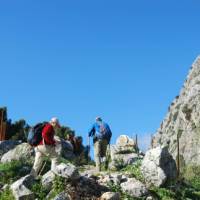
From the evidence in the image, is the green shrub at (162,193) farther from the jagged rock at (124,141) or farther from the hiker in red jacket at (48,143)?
the jagged rock at (124,141)

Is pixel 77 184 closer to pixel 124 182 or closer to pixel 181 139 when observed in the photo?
pixel 124 182

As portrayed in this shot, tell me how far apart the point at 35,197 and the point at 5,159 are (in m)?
8.65

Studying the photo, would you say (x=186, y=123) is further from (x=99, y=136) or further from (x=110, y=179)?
(x=110, y=179)

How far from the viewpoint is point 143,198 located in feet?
61.7

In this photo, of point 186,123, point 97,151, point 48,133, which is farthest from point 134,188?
point 186,123

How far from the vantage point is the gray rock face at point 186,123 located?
40875 millimetres

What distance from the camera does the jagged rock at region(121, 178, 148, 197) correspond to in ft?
61.8

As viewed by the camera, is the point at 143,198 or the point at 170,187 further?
the point at 170,187

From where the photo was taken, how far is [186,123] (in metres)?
44.8

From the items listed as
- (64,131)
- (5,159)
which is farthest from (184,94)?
(5,159)

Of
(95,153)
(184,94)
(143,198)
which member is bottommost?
(143,198)

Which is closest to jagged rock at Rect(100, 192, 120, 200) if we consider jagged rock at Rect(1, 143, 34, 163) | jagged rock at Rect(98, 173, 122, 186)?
jagged rock at Rect(98, 173, 122, 186)

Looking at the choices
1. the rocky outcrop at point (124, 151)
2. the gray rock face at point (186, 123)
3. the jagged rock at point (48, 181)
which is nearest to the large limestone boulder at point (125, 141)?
the rocky outcrop at point (124, 151)

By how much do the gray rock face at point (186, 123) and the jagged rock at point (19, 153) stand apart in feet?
44.4
